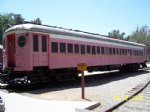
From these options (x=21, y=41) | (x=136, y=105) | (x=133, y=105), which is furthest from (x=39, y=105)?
(x=21, y=41)

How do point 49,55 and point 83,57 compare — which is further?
point 83,57

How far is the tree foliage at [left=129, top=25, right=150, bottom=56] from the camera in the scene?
82.6m

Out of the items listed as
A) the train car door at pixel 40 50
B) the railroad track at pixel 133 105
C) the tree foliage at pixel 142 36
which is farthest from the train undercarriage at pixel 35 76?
the tree foliage at pixel 142 36

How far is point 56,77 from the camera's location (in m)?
16.5

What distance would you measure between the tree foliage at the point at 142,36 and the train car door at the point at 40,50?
6929cm

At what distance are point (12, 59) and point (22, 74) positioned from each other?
50.7 inches

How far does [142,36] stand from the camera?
86.6m

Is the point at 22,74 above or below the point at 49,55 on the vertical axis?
below

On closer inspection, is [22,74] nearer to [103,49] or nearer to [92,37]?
[92,37]

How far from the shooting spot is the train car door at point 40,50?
14636 mm

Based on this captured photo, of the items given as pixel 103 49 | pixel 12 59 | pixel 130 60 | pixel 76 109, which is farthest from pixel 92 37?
pixel 76 109

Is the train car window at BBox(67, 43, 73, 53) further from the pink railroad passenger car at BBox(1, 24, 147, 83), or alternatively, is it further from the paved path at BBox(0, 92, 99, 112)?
the paved path at BBox(0, 92, 99, 112)

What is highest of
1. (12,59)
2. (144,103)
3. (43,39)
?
(43,39)

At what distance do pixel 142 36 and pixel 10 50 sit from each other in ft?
245
